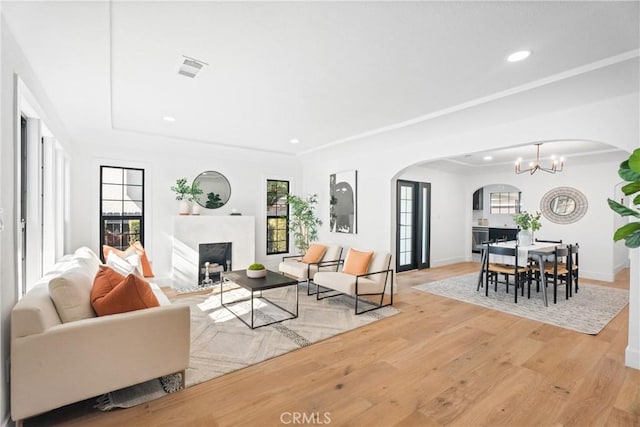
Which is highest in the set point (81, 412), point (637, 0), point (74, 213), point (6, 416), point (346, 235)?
point (637, 0)

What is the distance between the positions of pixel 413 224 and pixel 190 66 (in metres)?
5.94

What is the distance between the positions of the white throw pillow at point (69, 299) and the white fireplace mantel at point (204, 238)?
3.23 meters

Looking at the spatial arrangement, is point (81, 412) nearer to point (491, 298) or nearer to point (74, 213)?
point (74, 213)

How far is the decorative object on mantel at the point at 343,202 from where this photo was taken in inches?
235

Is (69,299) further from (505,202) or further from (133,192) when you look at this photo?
(505,202)

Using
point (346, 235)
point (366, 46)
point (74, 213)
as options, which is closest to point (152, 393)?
point (366, 46)

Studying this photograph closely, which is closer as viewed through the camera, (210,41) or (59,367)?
(59,367)

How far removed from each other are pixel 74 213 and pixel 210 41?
4293 mm

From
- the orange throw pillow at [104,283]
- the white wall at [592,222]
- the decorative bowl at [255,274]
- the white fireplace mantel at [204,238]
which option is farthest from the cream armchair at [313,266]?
the white wall at [592,222]

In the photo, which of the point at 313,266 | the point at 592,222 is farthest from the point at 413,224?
the point at 592,222

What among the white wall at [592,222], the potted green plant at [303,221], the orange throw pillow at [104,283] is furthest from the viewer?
the potted green plant at [303,221]

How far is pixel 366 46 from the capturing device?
2.24 metres

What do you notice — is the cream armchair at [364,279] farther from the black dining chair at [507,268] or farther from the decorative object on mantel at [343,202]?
the black dining chair at [507,268]

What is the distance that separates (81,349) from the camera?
1952 millimetres
